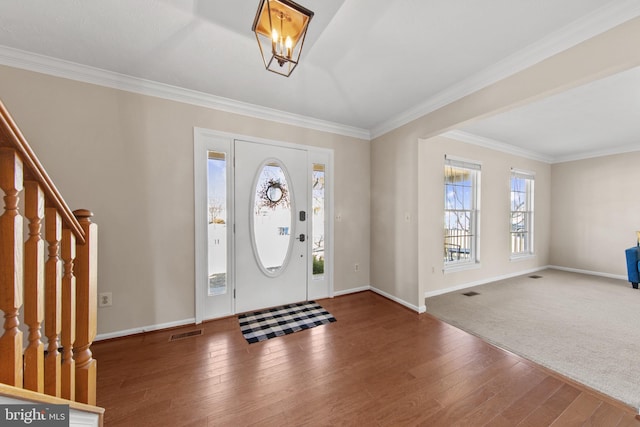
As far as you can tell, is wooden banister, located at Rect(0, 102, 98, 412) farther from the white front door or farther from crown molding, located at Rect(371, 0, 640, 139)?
crown molding, located at Rect(371, 0, 640, 139)

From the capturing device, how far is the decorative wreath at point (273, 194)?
298cm

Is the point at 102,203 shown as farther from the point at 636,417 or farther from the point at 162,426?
the point at 636,417

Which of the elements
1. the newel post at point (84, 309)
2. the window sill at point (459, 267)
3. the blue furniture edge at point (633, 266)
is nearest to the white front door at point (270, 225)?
the newel post at point (84, 309)

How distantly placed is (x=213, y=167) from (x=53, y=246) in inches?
72.8

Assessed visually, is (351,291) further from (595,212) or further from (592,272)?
(595,212)

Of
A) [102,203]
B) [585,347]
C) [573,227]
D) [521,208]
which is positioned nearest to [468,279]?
[585,347]

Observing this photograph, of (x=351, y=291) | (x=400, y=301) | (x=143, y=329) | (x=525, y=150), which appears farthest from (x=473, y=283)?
(x=143, y=329)

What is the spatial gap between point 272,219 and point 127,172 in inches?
62.1

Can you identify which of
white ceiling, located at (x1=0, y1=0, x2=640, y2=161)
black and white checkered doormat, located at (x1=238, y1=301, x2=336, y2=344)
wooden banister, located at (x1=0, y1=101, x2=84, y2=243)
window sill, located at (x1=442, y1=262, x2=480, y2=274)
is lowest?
black and white checkered doormat, located at (x1=238, y1=301, x2=336, y2=344)

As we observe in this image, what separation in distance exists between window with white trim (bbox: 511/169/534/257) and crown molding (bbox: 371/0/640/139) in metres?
3.37

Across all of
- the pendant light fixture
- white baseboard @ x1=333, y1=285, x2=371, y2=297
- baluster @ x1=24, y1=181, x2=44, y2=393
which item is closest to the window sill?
white baseboard @ x1=333, y1=285, x2=371, y2=297

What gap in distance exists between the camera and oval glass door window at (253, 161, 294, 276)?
2.96m

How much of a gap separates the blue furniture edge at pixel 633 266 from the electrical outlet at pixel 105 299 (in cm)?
741

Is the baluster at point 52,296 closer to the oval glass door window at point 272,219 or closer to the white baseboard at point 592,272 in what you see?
the oval glass door window at point 272,219
